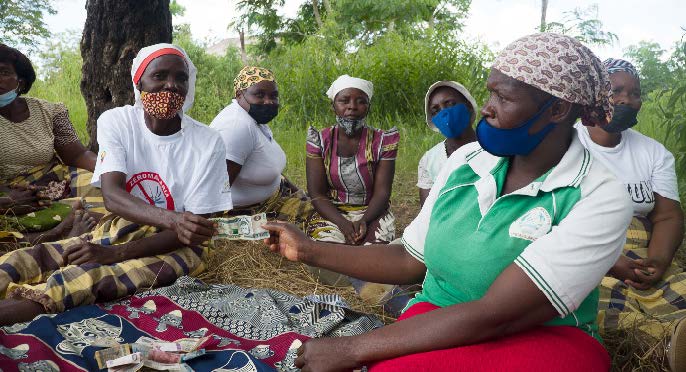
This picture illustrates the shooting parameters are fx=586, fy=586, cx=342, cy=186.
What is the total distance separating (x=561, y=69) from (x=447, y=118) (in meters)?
2.34

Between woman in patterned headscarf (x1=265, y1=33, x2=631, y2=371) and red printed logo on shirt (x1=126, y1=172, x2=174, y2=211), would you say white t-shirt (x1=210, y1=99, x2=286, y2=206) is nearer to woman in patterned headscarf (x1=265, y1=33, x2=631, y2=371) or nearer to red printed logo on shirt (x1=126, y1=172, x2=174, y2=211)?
red printed logo on shirt (x1=126, y1=172, x2=174, y2=211)

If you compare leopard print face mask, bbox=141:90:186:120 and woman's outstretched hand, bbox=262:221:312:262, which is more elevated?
leopard print face mask, bbox=141:90:186:120

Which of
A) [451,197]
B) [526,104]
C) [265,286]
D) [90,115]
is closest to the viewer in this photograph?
[526,104]

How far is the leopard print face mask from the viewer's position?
3461mm

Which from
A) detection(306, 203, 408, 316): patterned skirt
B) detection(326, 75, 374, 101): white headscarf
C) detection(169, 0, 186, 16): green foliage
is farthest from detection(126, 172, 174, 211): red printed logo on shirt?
detection(169, 0, 186, 16): green foliage

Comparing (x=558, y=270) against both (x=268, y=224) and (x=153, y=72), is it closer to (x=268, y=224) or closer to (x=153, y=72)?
(x=268, y=224)

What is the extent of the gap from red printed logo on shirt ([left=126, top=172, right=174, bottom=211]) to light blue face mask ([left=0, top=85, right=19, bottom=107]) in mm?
1431

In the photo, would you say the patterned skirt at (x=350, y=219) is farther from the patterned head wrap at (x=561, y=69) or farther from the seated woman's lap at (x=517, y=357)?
the patterned head wrap at (x=561, y=69)

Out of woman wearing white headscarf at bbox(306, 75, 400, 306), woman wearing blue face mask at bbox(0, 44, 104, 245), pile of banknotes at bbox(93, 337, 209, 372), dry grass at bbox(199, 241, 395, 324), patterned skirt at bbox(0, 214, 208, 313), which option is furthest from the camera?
woman wearing white headscarf at bbox(306, 75, 400, 306)

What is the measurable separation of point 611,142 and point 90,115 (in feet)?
14.2

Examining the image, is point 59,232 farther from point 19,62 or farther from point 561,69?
point 561,69

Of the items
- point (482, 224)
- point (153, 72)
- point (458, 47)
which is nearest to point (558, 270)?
point (482, 224)

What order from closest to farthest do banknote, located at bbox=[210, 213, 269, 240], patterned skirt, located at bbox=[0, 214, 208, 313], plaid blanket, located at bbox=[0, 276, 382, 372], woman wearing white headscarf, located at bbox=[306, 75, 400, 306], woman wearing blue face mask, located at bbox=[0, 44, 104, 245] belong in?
plaid blanket, located at bbox=[0, 276, 382, 372]
banknote, located at bbox=[210, 213, 269, 240]
patterned skirt, located at bbox=[0, 214, 208, 313]
woman wearing blue face mask, located at bbox=[0, 44, 104, 245]
woman wearing white headscarf, located at bbox=[306, 75, 400, 306]

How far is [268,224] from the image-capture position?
2375 mm
